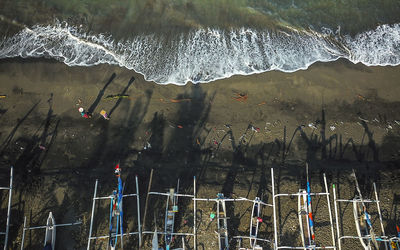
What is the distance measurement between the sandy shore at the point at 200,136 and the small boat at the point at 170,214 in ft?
2.00

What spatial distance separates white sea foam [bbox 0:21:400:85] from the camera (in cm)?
1681

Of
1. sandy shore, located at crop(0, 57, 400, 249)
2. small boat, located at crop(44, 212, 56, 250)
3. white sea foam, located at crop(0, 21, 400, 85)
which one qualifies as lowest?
Result: small boat, located at crop(44, 212, 56, 250)

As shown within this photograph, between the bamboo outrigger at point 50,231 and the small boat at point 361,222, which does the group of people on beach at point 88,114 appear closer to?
the bamboo outrigger at point 50,231

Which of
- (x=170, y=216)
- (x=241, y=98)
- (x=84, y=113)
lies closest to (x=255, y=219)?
(x=170, y=216)

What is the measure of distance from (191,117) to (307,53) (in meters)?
9.11

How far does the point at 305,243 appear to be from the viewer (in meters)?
13.7

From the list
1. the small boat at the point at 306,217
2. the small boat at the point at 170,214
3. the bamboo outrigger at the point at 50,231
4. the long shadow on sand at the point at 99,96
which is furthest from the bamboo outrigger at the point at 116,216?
the small boat at the point at 306,217

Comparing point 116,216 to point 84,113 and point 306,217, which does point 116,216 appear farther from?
point 306,217

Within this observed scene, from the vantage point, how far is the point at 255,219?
552 inches

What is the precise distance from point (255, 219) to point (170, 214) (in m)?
4.80

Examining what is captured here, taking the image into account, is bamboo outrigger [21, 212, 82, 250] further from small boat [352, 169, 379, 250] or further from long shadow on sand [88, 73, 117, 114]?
small boat [352, 169, 379, 250]

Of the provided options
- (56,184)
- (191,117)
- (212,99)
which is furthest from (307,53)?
Answer: (56,184)

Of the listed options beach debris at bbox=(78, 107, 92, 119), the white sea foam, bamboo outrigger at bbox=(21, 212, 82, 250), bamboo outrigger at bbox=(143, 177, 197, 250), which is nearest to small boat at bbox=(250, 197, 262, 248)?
bamboo outrigger at bbox=(143, 177, 197, 250)

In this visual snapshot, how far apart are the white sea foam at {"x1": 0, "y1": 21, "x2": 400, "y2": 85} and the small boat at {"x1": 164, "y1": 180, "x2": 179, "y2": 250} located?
23.9 ft
